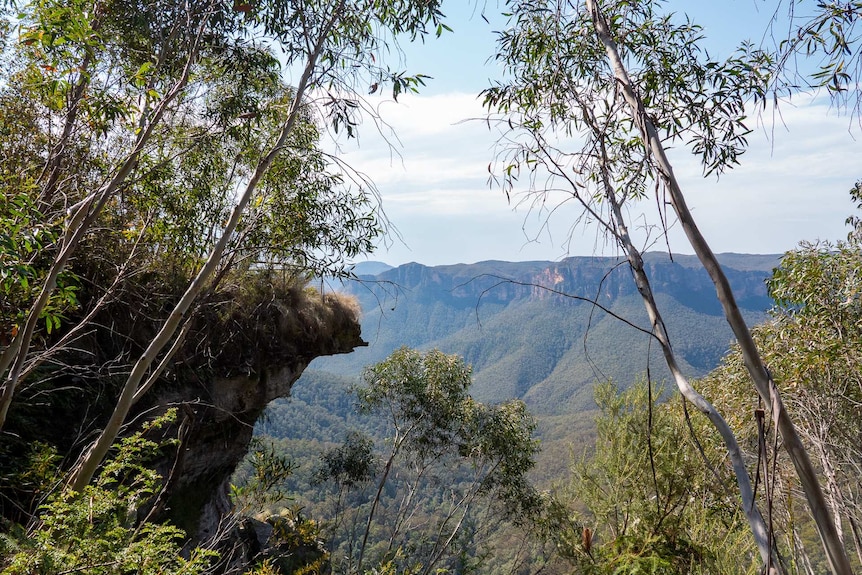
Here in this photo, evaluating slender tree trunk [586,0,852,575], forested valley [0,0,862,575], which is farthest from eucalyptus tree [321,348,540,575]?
slender tree trunk [586,0,852,575]

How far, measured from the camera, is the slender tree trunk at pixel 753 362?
139 cm

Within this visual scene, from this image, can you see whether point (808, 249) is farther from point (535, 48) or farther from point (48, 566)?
point (48, 566)

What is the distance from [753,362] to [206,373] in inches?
300

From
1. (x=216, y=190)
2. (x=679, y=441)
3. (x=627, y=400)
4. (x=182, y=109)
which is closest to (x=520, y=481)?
(x=627, y=400)

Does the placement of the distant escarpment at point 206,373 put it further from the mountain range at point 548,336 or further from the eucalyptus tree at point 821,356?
the mountain range at point 548,336

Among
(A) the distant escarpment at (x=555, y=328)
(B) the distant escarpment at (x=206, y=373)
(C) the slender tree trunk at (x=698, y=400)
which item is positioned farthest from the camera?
(A) the distant escarpment at (x=555, y=328)

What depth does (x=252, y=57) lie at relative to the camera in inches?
176

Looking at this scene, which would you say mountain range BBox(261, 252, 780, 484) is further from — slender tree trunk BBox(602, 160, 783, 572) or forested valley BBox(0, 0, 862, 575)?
slender tree trunk BBox(602, 160, 783, 572)

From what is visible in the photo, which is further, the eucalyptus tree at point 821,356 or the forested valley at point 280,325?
the eucalyptus tree at point 821,356

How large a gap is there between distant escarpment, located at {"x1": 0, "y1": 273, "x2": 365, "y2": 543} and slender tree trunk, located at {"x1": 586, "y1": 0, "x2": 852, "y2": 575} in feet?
14.7

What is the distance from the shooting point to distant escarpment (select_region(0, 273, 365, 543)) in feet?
18.2

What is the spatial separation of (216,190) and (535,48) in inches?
160

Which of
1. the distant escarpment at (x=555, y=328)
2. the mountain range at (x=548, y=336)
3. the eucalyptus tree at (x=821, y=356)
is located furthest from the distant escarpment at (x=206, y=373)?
the distant escarpment at (x=555, y=328)

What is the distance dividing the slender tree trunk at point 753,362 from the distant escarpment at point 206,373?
14.7 feet
